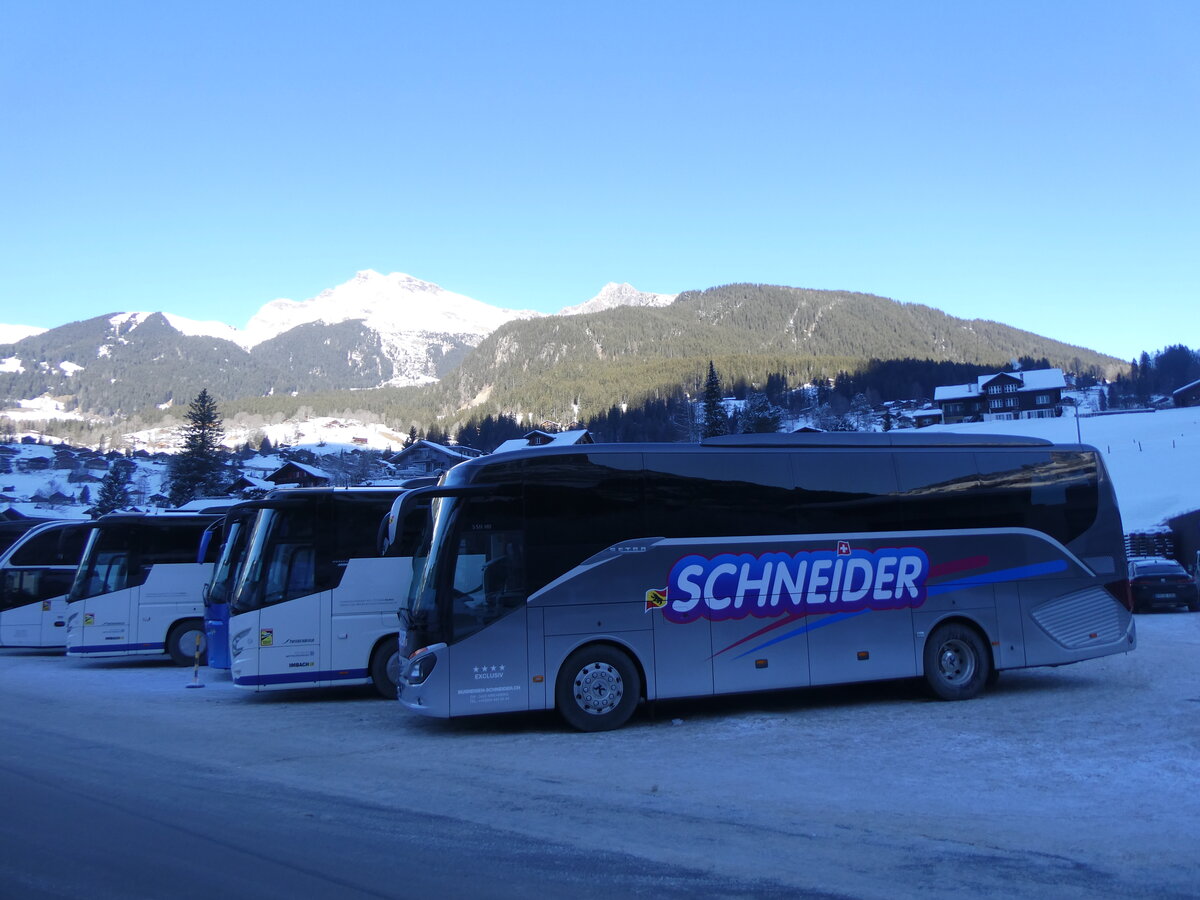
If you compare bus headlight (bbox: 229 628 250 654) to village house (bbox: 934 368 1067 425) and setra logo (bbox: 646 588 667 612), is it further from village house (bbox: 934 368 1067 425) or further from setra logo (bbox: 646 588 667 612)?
village house (bbox: 934 368 1067 425)

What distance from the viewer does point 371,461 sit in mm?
113375

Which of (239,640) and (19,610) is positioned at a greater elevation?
(19,610)

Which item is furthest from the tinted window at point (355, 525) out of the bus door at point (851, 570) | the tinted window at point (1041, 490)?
the tinted window at point (1041, 490)

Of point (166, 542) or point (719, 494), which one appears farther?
point (166, 542)

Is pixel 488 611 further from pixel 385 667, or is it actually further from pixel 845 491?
pixel 845 491

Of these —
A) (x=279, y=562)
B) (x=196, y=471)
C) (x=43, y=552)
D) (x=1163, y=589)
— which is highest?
(x=196, y=471)

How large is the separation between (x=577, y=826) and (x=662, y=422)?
124220 mm

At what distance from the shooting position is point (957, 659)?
1331 cm

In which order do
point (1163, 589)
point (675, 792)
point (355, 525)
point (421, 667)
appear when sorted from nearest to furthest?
point (675, 792) < point (421, 667) < point (355, 525) < point (1163, 589)

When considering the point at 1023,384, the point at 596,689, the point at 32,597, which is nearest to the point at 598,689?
the point at 596,689

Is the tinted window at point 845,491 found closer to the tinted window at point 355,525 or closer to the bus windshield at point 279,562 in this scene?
the tinted window at point 355,525

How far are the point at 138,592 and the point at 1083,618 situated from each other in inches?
709

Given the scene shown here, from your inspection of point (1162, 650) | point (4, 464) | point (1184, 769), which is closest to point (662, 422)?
point (4, 464)

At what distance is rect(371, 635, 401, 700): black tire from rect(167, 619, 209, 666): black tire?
7313 mm
